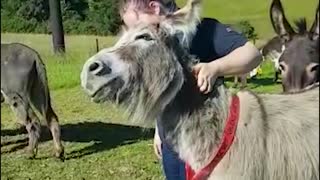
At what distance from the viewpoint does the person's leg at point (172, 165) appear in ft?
12.1

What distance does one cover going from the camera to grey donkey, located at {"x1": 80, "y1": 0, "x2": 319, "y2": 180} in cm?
310

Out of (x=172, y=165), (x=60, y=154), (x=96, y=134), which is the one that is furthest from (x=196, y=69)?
(x=96, y=134)

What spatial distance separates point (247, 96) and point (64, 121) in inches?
278

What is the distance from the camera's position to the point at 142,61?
10.0 ft

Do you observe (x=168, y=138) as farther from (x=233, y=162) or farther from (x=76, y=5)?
(x=76, y=5)

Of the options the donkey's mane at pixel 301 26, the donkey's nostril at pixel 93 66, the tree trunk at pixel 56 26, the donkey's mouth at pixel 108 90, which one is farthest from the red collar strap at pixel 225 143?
the tree trunk at pixel 56 26

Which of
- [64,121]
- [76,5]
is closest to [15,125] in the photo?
[64,121]

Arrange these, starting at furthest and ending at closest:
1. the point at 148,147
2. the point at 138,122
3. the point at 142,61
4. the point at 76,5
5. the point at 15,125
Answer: the point at 15,125, the point at 148,147, the point at 76,5, the point at 138,122, the point at 142,61

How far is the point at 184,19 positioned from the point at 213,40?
35cm

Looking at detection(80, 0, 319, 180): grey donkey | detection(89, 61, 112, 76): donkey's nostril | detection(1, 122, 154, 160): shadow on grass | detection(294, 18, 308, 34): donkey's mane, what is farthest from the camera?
detection(1, 122, 154, 160): shadow on grass

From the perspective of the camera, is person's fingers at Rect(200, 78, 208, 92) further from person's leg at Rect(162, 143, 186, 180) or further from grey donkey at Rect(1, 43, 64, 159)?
grey donkey at Rect(1, 43, 64, 159)

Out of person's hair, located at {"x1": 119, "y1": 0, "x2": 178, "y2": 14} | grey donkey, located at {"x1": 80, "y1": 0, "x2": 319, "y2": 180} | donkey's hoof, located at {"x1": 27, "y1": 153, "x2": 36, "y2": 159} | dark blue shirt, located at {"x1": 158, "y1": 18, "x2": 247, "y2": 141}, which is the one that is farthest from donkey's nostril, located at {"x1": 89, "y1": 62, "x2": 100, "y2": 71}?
donkey's hoof, located at {"x1": 27, "y1": 153, "x2": 36, "y2": 159}

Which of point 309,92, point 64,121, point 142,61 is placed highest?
point 142,61

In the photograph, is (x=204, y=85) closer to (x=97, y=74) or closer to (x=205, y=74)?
(x=205, y=74)
